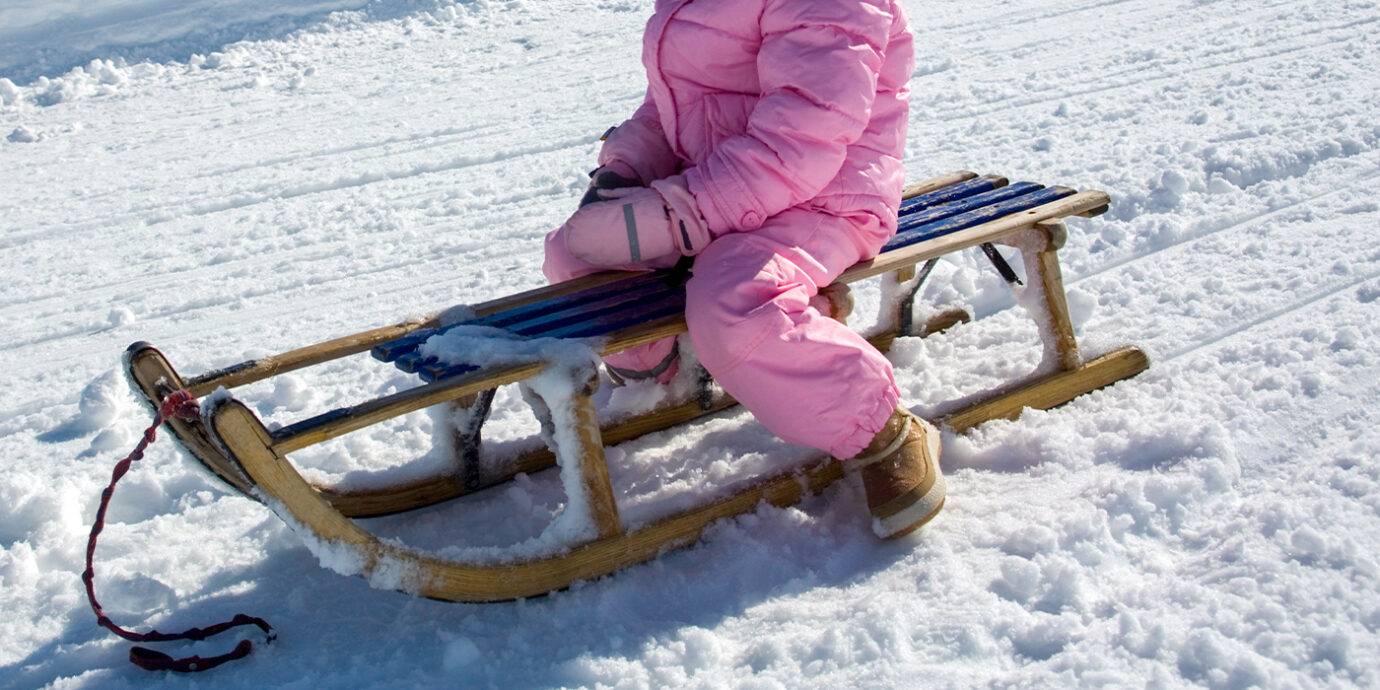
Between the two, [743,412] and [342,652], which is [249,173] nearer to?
[743,412]

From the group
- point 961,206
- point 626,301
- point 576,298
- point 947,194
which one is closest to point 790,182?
point 626,301

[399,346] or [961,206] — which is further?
[961,206]

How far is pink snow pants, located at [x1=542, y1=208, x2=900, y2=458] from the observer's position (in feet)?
7.60

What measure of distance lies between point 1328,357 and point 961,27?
406 centimetres

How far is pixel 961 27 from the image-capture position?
652 centimetres

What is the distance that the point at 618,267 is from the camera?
2.77 metres

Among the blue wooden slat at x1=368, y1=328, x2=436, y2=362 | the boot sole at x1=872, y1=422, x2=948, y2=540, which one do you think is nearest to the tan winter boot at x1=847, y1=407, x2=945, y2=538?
the boot sole at x1=872, y1=422, x2=948, y2=540

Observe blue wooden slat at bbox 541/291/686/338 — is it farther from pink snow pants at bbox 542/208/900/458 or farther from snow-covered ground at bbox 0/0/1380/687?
snow-covered ground at bbox 0/0/1380/687

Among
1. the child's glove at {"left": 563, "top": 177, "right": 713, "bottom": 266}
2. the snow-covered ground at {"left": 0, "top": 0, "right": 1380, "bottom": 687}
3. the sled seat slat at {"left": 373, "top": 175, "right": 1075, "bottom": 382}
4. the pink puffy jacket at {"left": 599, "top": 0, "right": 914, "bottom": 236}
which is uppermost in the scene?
the pink puffy jacket at {"left": 599, "top": 0, "right": 914, "bottom": 236}

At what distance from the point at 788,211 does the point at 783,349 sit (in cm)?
38

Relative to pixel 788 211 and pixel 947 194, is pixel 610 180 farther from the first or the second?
pixel 947 194

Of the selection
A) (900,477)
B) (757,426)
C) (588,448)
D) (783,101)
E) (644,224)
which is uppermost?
(783,101)

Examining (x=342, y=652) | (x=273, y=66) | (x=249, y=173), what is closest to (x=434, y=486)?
(x=342, y=652)

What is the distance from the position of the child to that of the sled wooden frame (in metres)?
0.15
